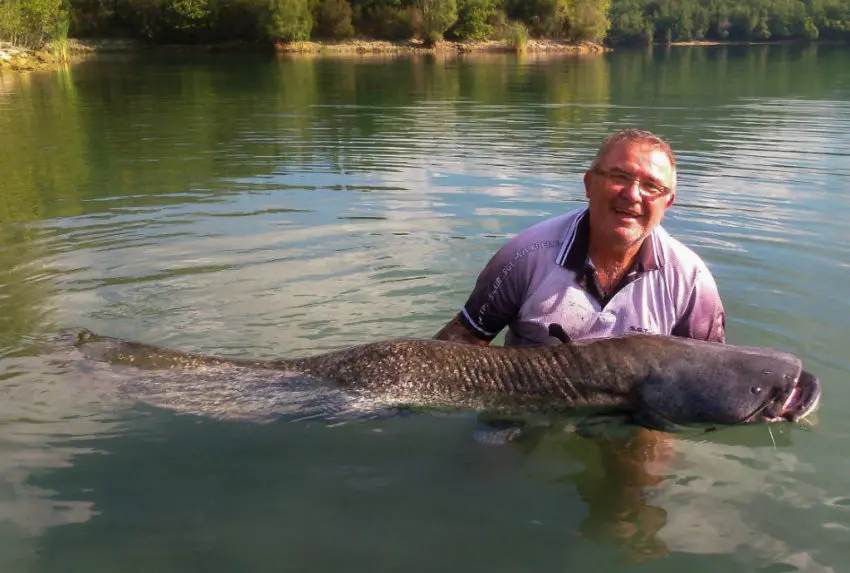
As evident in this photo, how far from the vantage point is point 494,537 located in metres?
3.78

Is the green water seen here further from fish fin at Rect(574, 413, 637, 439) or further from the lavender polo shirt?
the lavender polo shirt

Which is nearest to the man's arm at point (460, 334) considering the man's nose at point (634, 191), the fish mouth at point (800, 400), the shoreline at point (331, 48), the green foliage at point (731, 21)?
the man's nose at point (634, 191)

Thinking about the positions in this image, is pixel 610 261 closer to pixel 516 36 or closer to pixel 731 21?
pixel 516 36

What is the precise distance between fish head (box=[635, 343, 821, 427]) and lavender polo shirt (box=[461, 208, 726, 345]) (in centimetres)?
42

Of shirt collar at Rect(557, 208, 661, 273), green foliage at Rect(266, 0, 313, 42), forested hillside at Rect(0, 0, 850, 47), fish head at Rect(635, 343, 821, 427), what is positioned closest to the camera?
fish head at Rect(635, 343, 821, 427)

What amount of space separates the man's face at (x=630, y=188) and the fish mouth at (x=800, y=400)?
3.70ft

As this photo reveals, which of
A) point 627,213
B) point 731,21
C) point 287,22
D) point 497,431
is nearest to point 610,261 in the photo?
point 627,213

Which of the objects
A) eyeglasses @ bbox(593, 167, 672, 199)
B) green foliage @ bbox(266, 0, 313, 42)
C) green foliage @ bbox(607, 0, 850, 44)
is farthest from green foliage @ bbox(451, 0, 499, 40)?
eyeglasses @ bbox(593, 167, 672, 199)

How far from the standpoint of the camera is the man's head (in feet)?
13.9

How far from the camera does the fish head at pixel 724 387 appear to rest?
4016 millimetres

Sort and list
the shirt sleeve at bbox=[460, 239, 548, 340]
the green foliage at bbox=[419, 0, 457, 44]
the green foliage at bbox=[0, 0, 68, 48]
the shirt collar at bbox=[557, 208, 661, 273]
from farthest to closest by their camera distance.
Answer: the green foliage at bbox=[419, 0, 457, 44] < the green foliage at bbox=[0, 0, 68, 48] < the shirt sleeve at bbox=[460, 239, 548, 340] < the shirt collar at bbox=[557, 208, 661, 273]

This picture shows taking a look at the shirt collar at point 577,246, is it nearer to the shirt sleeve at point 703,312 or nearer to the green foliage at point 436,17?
the shirt sleeve at point 703,312

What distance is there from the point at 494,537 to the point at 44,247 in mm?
6504

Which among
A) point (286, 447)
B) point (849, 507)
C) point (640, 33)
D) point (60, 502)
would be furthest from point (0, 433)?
point (640, 33)
